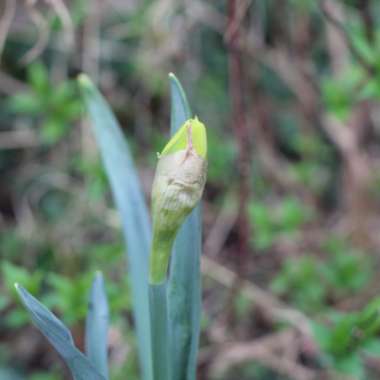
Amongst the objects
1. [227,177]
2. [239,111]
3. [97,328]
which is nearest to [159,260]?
[97,328]

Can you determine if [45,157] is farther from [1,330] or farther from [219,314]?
[219,314]

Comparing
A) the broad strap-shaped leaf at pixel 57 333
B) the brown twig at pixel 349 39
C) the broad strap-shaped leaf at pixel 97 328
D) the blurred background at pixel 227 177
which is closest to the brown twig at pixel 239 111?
the blurred background at pixel 227 177

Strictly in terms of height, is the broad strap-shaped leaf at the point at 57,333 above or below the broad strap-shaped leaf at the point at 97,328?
above

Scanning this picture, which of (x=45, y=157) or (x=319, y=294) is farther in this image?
(x=45, y=157)

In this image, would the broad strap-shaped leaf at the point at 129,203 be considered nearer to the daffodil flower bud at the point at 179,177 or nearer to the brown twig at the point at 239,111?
the daffodil flower bud at the point at 179,177

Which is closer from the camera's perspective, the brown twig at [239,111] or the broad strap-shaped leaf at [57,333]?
the broad strap-shaped leaf at [57,333]

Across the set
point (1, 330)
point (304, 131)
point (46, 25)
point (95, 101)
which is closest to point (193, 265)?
point (95, 101)
